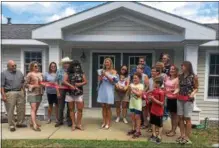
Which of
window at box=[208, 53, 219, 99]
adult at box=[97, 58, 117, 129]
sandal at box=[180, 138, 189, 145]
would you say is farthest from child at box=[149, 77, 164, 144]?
window at box=[208, 53, 219, 99]

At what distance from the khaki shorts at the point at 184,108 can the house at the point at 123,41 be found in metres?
2.43

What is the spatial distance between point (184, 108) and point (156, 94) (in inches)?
A: 24.9

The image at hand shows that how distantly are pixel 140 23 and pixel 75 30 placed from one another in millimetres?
2002

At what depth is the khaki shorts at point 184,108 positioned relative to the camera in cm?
536

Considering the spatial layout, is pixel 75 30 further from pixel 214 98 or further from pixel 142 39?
pixel 214 98

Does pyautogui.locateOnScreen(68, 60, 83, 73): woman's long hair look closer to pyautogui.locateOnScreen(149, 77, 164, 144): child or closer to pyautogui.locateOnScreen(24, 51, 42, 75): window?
pyautogui.locateOnScreen(149, 77, 164, 144): child

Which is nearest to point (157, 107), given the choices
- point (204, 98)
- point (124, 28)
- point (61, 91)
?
point (61, 91)

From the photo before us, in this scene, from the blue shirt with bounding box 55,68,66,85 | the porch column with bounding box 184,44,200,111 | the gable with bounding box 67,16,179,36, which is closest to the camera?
the blue shirt with bounding box 55,68,66,85

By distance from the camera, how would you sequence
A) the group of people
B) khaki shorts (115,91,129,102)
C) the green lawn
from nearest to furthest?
the green lawn → the group of people → khaki shorts (115,91,129,102)

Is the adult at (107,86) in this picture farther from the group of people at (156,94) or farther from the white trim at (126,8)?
the white trim at (126,8)

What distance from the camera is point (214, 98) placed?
891 cm

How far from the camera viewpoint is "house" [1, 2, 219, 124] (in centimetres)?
751

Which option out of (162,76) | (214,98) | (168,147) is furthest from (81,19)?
(214,98)

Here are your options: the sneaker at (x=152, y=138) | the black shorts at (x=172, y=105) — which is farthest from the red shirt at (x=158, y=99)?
the sneaker at (x=152, y=138)
